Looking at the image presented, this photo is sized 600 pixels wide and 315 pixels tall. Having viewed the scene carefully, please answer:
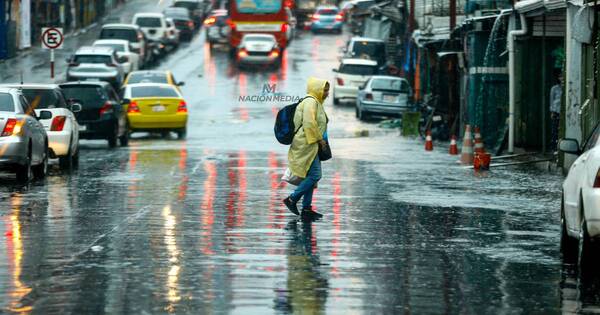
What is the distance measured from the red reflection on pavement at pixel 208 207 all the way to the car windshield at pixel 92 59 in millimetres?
28511

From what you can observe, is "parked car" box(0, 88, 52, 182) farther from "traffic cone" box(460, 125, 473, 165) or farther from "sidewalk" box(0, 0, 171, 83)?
"sidewalk" box(0, 0, 171, 83)

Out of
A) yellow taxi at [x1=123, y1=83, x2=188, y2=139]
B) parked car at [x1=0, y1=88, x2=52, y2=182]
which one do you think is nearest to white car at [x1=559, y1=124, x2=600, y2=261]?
parked car at [x1=0, y1=88, x2=52, y2=182]

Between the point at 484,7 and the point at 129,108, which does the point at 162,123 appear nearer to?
the point at 129,108

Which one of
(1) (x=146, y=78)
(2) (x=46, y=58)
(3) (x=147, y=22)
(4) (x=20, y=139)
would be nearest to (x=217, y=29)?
(3) (x=147, y=22)

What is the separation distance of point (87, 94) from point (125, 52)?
28796 millimetres

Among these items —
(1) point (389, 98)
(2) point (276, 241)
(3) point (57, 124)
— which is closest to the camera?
(2) point (276, 241)

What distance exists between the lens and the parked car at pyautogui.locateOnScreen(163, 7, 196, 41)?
8281cm

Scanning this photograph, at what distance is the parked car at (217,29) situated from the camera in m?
78.8

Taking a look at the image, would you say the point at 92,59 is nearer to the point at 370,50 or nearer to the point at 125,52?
the point at 125,52

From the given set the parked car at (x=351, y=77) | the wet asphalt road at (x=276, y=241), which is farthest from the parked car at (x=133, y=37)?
the wet asphalt road at (x=276, y=241)

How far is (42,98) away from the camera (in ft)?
90.4

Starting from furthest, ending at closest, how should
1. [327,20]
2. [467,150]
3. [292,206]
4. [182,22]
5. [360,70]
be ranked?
[327,20] < [182,22] < [360,70] < [467,150] < [292,206]

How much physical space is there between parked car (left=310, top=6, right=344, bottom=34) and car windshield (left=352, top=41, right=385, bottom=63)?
20.2 m

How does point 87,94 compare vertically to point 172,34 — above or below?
below
